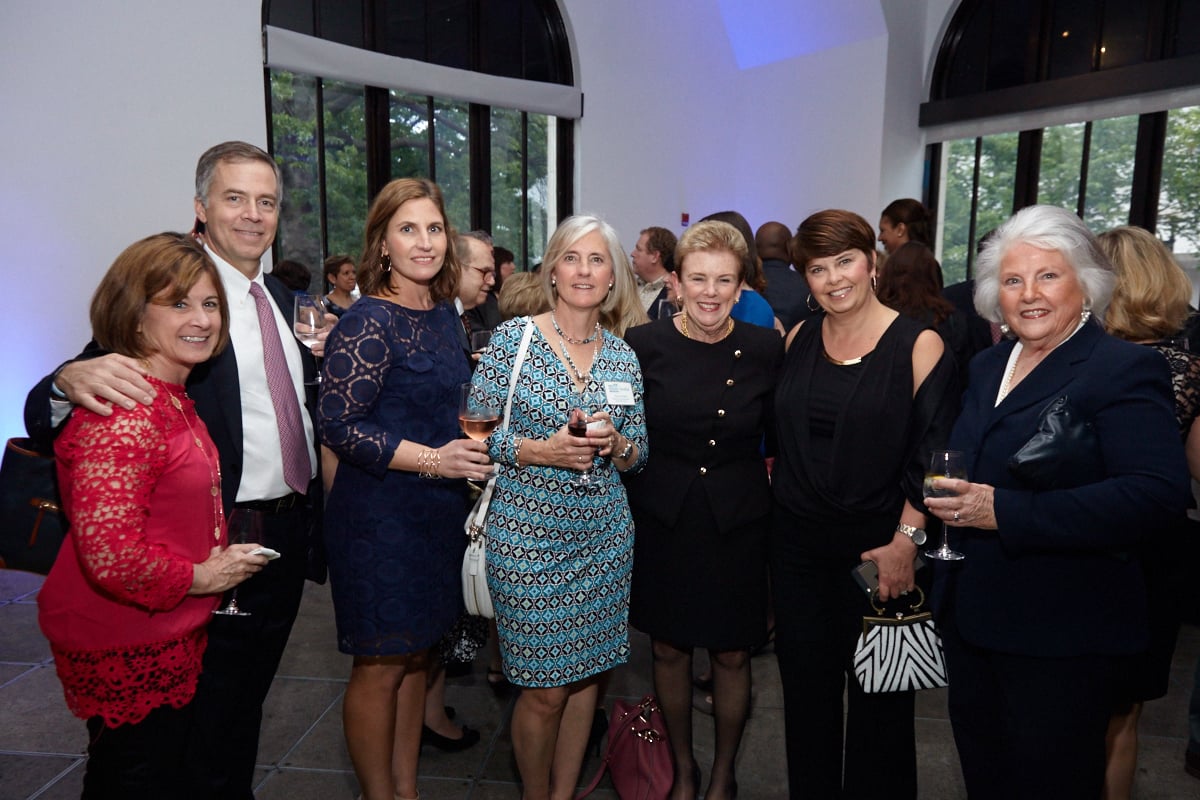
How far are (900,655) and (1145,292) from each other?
1.16 m

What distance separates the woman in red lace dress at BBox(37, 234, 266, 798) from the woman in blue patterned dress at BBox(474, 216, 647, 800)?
706 mm

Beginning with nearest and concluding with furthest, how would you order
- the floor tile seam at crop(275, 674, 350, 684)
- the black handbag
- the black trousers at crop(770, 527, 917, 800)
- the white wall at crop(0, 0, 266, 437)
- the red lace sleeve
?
the red lace sleeve → the black handbag → the black trousers at crop(770, 527, 917, 800) → the floor tile seam at crop(275, 674, 350, 684) → the white wall at crop(0, 0, 266, 437)

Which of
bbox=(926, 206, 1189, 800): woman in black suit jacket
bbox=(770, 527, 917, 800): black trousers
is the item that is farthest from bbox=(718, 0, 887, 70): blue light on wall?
bbox=(770, 527, 917, 800): black trousers

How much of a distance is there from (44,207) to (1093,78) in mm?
8472

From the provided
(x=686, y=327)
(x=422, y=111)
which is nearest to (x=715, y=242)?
(x=686, y=327)

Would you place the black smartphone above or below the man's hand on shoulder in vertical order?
below

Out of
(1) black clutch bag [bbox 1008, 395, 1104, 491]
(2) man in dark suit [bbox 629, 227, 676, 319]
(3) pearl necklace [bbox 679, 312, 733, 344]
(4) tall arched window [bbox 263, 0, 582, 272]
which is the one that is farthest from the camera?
(4) tall arched window [bbox 263, 0, 582, 272]

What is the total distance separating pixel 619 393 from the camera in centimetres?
207

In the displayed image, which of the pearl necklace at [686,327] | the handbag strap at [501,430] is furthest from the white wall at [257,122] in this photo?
the pearl necklace at [686,327]

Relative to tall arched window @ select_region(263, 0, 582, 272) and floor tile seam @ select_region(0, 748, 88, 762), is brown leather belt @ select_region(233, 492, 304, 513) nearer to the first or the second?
floor tile seam @ select_region(0, 748, 88, 762)

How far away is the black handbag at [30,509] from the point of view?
1816mm

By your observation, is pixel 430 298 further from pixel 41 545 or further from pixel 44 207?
pixel 44 207

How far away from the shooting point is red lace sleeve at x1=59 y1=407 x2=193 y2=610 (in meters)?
1.42

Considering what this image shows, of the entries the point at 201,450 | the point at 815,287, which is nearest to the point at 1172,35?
the point at 815,287
